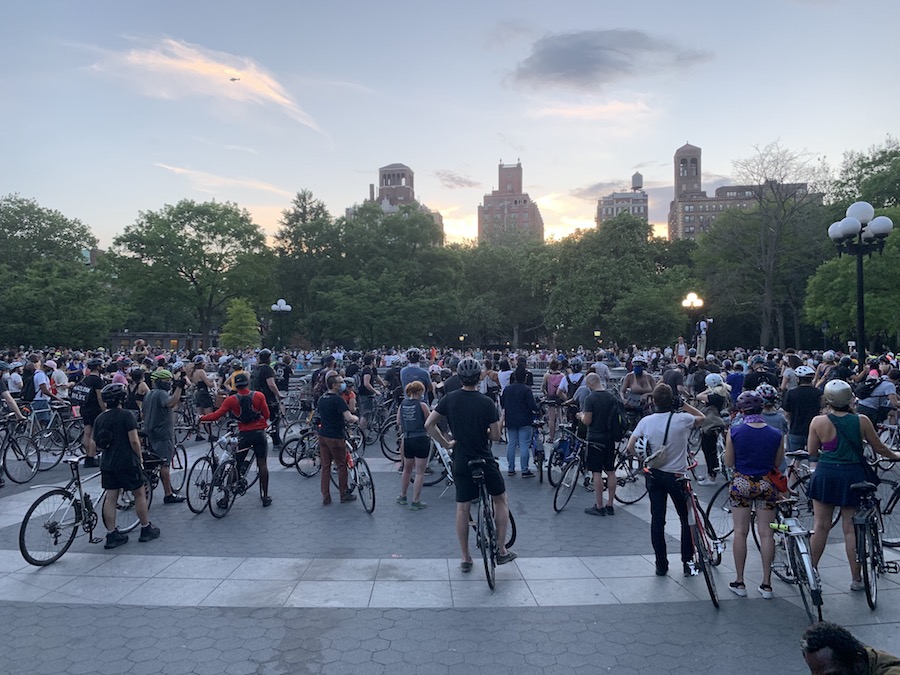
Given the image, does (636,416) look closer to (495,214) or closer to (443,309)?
(443,309)

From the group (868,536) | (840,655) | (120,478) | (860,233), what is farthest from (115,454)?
(860,233)

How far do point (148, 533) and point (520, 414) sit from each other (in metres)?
5.49

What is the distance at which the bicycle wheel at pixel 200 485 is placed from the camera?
27.2 feet

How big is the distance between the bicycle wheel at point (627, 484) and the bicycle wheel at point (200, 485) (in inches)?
217

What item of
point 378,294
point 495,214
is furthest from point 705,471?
point 495,214

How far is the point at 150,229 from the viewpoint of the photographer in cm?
4912

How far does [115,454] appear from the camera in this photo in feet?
22.4

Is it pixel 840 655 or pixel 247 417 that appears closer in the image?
pixel 840 655

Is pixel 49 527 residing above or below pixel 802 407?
below

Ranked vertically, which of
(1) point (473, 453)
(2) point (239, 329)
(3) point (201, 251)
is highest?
(3) point (201, 251)

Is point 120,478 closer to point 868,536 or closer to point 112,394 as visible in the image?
point 112,394

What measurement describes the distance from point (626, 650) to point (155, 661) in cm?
334

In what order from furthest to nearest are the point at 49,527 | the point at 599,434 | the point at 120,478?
the point at 599,434
the point at 120,478
the point at 49,527

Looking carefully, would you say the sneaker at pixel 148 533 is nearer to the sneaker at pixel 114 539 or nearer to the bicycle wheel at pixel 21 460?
the sneaker at pixel 114 539
